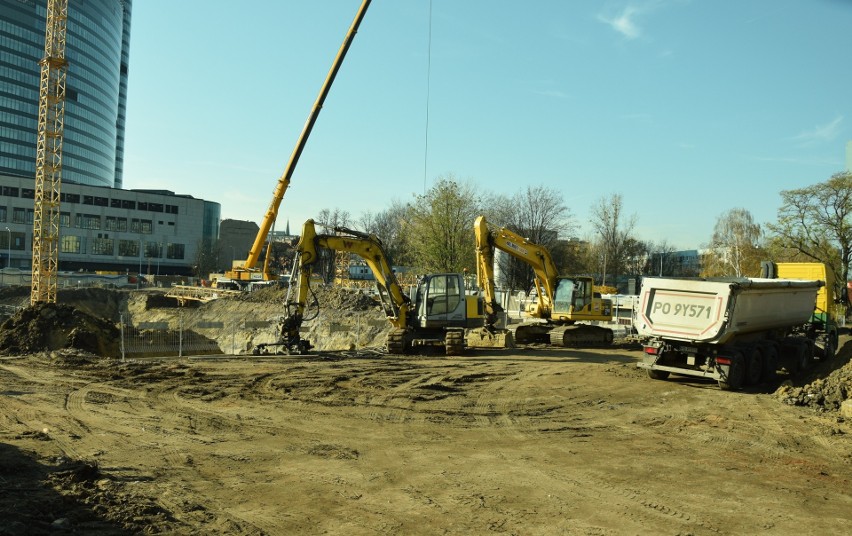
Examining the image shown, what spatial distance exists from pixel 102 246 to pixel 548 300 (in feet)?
297

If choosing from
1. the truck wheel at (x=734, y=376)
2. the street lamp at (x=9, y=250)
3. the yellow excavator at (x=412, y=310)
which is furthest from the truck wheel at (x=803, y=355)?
the street lamp at (x=9, y=250)

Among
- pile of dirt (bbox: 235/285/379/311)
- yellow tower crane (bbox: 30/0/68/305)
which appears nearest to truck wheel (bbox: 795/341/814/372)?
pile of dirt (bbox: 235/285/379/311)

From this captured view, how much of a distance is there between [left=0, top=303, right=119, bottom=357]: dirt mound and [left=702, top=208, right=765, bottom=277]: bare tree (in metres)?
43.9

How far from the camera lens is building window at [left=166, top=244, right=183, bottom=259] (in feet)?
346

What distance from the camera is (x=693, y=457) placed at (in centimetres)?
984

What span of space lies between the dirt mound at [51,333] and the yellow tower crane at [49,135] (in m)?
17.8

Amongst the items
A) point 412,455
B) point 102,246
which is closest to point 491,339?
point 412,455

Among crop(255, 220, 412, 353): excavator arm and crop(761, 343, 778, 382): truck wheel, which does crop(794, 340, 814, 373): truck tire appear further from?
crop(255, 220, 412, 353): excavator arm

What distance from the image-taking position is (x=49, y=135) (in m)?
44.0

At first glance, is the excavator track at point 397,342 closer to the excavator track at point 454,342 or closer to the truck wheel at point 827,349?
the excavator track at point 454,342

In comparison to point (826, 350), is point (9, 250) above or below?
above

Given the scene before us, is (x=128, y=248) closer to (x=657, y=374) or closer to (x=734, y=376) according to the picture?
(x=657, y=374)

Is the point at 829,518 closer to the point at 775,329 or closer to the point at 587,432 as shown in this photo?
the point at 587,432

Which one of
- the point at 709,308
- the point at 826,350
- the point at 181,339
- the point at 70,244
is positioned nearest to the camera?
the point at 709,308
